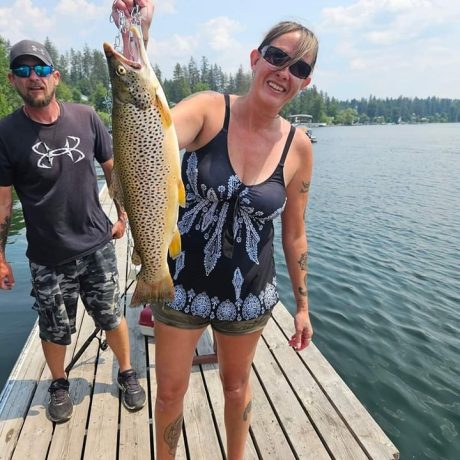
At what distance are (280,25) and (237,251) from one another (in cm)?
123

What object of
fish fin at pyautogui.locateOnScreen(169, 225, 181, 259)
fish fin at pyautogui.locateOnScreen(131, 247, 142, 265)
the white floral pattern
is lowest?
the white floral pattern

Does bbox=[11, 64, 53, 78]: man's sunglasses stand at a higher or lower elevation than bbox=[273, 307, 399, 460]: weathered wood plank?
higher

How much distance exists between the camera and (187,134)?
6.65 ft

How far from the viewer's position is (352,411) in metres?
3.58

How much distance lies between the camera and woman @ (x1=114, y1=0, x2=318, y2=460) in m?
2.10

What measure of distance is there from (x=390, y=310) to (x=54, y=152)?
791 cm

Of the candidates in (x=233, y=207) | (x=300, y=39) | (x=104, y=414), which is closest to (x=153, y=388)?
(x=104, y=414)

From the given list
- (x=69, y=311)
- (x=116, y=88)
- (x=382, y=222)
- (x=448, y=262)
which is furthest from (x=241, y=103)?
(x=382, y=222)

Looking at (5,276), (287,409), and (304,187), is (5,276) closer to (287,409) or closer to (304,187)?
(304,187)

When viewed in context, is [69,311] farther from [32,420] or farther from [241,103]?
[241,103]

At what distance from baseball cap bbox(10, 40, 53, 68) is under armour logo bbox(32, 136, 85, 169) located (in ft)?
1.92

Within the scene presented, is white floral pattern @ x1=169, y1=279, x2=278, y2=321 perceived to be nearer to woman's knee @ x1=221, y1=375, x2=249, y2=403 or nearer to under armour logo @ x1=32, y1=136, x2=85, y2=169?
woman's knee @ x1=221, y1=375, x2=249, y2=403

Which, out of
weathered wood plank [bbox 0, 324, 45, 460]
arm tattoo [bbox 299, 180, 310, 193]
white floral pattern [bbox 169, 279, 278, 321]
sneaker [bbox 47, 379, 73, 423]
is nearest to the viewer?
white floral pattern [bbox 169, 279, 278, 321]

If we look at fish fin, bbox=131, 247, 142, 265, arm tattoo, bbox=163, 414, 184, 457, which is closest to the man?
arm tattoo, bbox=163, 414, 184, 457
